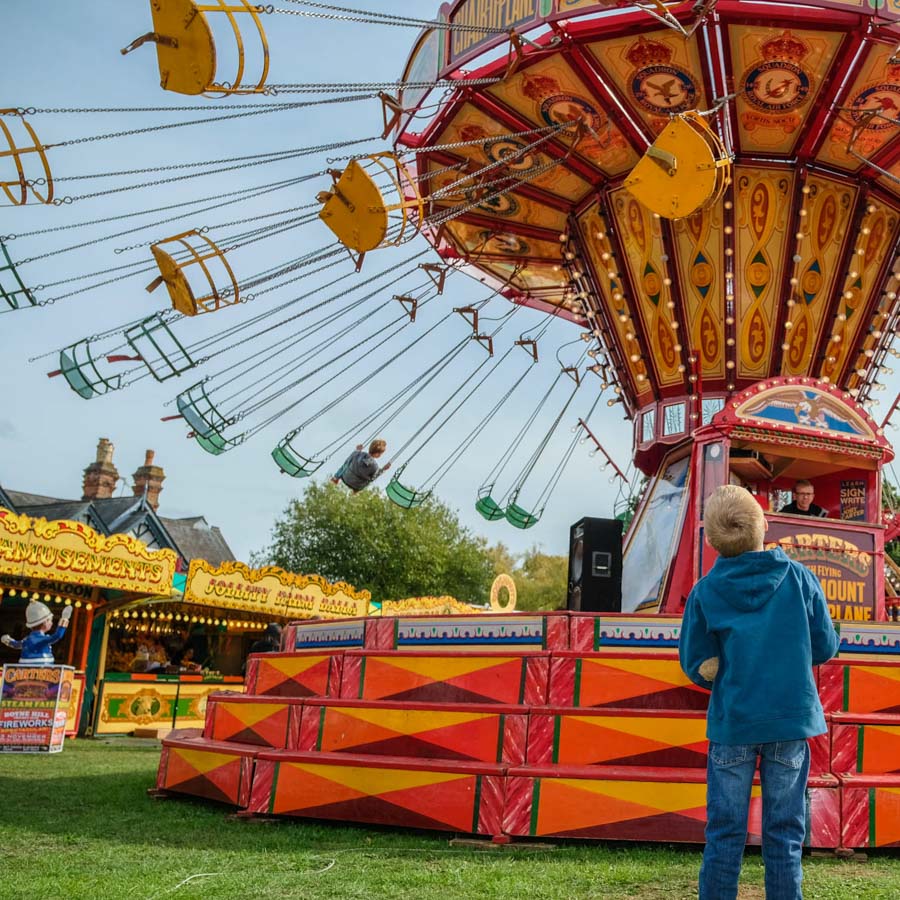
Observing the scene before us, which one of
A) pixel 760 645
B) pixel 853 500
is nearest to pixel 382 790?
pixel 760 645

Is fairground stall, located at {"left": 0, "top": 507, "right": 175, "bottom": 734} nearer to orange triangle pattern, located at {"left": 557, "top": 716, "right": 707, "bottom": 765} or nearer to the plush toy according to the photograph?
the plush toy

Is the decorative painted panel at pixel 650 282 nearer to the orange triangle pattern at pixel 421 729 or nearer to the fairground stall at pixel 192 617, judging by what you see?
the orange triangle pattern at pixel 421 729

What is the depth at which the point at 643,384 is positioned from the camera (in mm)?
10867

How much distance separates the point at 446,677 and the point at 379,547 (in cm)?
3111

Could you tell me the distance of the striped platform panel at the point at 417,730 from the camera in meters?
5.86

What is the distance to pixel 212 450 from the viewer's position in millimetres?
9922

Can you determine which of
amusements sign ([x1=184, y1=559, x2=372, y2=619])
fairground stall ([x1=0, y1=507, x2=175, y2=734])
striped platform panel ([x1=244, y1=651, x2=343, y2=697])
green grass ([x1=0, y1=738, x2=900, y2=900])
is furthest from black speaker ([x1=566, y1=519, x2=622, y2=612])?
amusements sign ([x1=184, y1=559, x2=372, y2=619])

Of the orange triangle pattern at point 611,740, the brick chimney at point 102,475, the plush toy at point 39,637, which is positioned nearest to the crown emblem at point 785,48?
the orange triangle pattern at point 611,740

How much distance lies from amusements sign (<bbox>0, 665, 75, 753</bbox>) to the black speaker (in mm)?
7490

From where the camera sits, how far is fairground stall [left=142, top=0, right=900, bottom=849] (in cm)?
570

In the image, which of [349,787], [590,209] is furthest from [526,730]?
[590,209]

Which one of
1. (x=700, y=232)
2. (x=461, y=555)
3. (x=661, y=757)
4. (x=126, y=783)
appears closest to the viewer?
(x=661, y=757)

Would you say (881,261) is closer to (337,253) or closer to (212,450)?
(337,253)

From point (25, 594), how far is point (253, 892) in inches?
492
